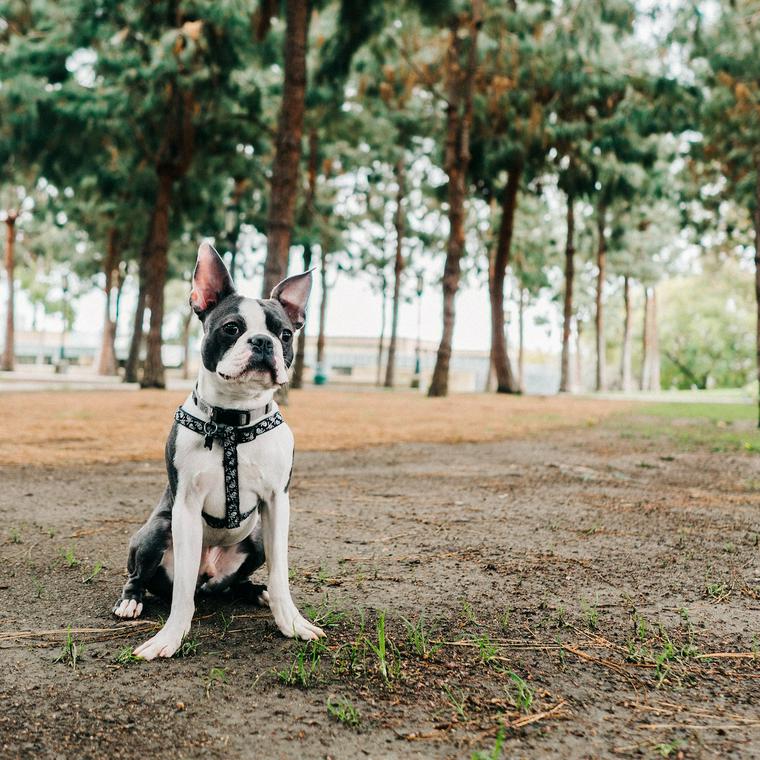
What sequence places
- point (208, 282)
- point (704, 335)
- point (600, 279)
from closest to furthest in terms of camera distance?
1. point (208, 282)
2. point (600, 279)
3. point (704, 335)

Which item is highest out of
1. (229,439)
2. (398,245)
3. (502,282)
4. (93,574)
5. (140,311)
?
(398,245)

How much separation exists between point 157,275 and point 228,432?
18592 millimetres

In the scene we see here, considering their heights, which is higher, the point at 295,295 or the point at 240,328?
the point at 295,295

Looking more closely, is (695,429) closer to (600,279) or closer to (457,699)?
(457,699)

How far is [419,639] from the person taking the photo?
111 inches

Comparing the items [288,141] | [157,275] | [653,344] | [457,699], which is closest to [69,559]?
[457,699]

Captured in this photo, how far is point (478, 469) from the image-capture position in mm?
8117

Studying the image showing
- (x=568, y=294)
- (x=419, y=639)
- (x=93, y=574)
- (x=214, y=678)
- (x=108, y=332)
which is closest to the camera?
(x=214, y=678)

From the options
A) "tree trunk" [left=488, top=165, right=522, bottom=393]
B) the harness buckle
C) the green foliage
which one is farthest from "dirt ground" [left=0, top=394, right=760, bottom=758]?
the green foliage

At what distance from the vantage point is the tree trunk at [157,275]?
66.7ft

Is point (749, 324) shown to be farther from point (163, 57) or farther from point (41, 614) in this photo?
point (41, 614)

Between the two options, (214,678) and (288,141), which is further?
(288,141)

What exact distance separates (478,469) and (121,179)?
17.3m

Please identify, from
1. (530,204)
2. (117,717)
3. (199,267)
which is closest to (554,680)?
(117,717)
